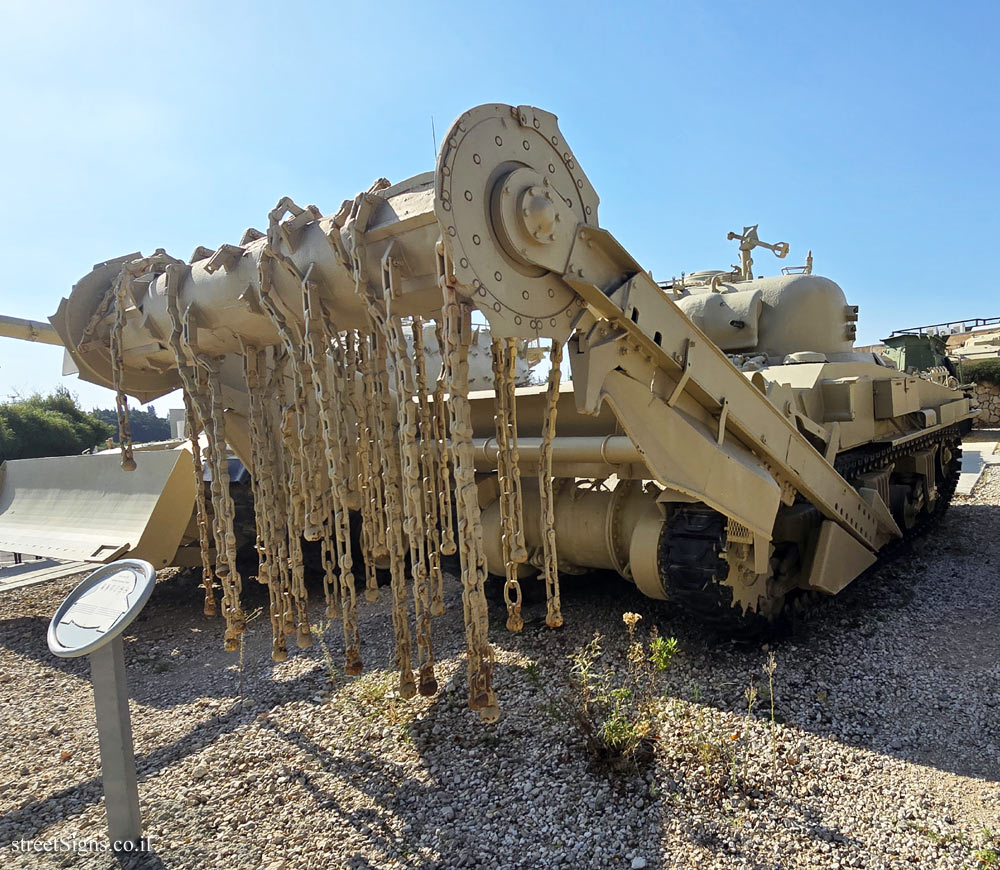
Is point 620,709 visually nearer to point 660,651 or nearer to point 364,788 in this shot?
point 660,651

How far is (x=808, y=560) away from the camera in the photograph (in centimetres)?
→ 455

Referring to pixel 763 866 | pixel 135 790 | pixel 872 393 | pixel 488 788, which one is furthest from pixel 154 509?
pixel 872 393

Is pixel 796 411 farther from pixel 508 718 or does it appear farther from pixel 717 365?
pixel 508 718

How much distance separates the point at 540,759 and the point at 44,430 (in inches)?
832

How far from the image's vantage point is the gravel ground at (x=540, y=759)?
2605 millimetres

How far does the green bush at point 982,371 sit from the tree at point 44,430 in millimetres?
25740

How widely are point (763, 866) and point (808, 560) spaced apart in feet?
8.04

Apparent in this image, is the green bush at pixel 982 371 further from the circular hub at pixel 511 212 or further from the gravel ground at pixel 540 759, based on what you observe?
the circular hub at pixel 511 212

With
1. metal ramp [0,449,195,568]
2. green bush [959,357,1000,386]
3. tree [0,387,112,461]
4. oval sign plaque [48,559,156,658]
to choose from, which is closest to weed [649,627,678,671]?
oval sign plaque [48,559,156,658]

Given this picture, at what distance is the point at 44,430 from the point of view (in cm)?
1997

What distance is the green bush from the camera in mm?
21234

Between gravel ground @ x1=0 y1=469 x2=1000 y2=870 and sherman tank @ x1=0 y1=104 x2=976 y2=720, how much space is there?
56 cm

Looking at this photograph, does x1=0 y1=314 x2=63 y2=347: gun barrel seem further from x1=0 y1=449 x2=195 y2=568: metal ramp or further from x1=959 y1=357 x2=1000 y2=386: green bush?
x1=959 y1=357 x2=1000 y2=386: green bush

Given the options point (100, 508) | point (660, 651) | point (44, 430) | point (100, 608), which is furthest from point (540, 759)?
point (44, 430)
